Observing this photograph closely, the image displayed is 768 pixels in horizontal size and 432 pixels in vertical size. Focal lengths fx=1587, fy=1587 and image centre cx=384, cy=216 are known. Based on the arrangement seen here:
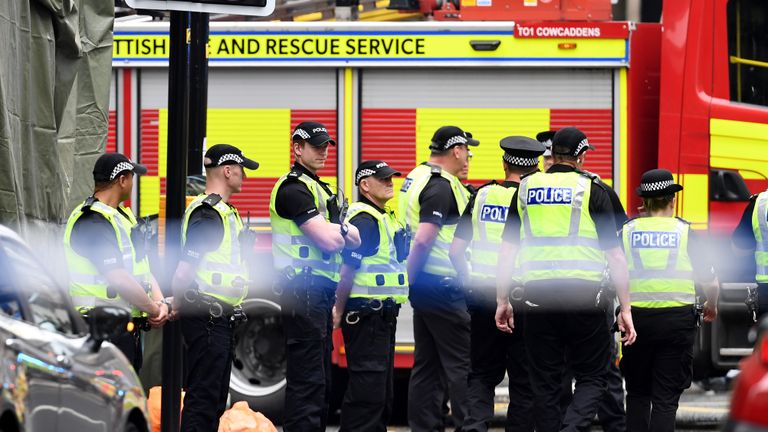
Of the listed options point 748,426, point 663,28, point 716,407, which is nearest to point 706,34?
point 663,28

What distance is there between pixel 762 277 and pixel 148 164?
189 inches

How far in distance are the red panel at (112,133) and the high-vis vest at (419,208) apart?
115 inches

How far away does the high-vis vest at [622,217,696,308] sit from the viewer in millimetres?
9258

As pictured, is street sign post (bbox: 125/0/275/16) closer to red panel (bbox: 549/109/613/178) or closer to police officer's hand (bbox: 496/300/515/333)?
police officer's hand (bbox: 496/300/515/333)

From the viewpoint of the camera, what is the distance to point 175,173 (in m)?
6.89

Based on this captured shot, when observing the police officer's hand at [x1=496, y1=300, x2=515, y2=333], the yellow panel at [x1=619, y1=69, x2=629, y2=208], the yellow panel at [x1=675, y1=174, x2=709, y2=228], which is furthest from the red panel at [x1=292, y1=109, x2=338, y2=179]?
the police officer's hand at [x1=496, y1=300, x2=515, y2=333]

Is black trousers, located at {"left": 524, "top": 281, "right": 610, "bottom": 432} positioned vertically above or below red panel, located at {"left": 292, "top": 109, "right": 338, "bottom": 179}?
below

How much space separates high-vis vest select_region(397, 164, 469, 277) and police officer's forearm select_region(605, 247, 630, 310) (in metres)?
1.40

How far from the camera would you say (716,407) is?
1303 cm

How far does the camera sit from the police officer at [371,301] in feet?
30.4

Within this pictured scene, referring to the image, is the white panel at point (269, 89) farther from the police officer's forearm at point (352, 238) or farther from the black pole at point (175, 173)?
the black pole at point (175, 173)

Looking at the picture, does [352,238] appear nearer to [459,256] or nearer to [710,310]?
[459,256]

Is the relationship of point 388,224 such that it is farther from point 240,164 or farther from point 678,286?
point 678,286

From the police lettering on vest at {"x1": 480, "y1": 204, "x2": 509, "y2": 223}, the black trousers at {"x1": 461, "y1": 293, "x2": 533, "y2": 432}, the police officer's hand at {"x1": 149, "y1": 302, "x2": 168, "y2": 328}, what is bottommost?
the black trousers at {"x1": 461, "y1": 293, "x2": 533, "y2": 432}
